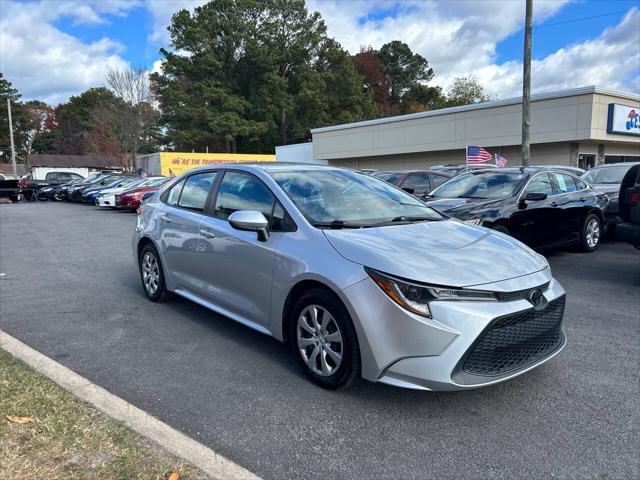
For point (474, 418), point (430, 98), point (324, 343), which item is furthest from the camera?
point (430, 98)

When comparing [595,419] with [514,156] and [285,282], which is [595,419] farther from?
[514,156]

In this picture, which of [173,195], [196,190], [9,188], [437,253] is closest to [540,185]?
[437,253]

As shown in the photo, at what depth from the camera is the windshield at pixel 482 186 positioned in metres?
7.84

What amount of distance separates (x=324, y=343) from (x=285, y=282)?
0.54 metres

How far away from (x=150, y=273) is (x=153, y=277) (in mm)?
97

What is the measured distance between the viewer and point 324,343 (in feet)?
11.4

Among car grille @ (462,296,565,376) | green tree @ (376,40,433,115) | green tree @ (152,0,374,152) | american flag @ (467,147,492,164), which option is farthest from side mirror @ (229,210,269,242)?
green tree @ (376,40,433,115)

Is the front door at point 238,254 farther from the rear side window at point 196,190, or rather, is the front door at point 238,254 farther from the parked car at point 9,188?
the parked car at point 9,188

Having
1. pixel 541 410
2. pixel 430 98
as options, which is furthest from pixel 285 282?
pixel 430 98

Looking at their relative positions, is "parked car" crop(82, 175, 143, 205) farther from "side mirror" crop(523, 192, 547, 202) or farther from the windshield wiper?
the windshield wiper

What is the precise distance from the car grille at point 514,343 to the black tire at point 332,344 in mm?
710

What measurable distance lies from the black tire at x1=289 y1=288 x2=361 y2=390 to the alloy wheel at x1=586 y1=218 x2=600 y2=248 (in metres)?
6.99

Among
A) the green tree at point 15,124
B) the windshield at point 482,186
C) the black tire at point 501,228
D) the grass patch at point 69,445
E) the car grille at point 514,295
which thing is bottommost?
the grass patch at point 69,445

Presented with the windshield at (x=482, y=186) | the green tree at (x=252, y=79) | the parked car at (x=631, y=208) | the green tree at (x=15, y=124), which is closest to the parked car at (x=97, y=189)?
the windshield at (x=482, y=186)
